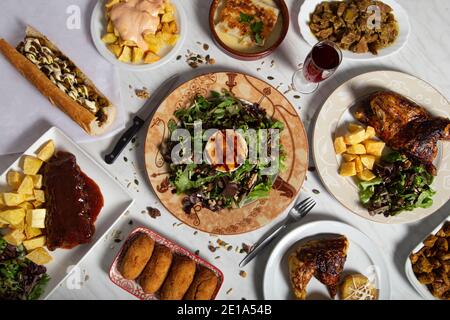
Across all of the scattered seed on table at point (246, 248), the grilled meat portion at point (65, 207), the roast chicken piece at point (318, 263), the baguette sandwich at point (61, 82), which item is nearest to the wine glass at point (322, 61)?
the roast chicken piece at point (318, 263)

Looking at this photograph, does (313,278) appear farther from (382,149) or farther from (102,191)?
(102,191)

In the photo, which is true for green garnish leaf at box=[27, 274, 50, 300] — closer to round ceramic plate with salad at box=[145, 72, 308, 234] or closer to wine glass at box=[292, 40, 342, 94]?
round ceramic plate with salad at box=[145, 72, 308, 234]

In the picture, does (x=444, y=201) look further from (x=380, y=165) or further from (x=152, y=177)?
(x=152, y=177)

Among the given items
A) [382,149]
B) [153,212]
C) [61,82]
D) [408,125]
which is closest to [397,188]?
[382,149]

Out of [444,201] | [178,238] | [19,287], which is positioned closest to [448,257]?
[444,201]

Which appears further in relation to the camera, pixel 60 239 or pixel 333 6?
pixel 333 6

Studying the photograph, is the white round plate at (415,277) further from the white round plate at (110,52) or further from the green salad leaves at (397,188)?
the white round plate at (110,52)
